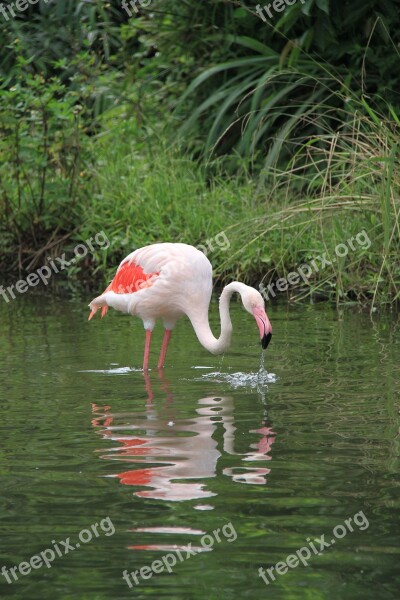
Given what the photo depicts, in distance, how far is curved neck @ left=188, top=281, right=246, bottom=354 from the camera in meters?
7.18

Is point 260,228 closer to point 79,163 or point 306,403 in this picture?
point 79,163

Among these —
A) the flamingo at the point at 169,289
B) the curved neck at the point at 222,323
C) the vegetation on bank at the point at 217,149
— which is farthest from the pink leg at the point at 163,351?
the vegetation on bank at the point at 217,149

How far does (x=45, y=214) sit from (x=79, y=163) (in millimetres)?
609

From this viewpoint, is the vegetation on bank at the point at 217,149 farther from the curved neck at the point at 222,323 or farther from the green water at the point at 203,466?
the curved neck at the point at 222,323

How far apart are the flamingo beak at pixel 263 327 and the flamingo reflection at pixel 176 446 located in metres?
0.35

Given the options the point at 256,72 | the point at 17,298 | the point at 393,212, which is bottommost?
the point at 17,298

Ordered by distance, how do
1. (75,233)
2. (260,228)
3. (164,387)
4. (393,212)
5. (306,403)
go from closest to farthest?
(306,403) → (164,387) → (393,212) → (260,228) → (75,233)

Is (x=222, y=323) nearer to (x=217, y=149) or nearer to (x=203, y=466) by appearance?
(x=203, y=466)

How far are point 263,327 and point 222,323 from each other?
493 millimetres

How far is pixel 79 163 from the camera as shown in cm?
1251

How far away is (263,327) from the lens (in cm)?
679

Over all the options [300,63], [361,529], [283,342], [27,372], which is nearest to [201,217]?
[300,63]

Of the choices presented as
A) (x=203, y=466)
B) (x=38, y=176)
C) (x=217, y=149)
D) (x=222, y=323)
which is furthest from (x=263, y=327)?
(x=217, y=149)

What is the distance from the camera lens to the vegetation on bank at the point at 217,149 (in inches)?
404
